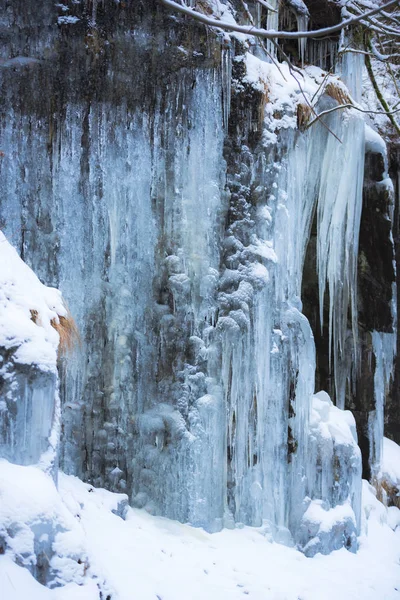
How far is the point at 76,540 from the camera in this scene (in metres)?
3.77

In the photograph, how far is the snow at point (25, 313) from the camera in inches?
152

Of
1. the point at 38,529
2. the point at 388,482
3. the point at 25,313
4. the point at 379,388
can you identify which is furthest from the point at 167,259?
the point at 388,482

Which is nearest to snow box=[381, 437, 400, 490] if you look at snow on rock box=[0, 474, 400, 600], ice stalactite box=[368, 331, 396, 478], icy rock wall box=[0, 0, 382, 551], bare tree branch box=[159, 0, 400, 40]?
ice stalactite box=[368, 331, 396, 478]

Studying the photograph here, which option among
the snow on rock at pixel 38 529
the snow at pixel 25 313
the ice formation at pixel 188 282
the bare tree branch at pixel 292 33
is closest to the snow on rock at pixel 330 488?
the ice formation at pixel 188 282

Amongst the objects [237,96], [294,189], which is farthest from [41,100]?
[294,189]

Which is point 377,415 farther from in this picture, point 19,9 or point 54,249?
point 19,9

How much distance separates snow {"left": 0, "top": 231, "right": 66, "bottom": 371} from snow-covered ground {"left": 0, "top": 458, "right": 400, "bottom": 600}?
61 cm

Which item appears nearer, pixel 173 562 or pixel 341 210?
→ pixel 173 562

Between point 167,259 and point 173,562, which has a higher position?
point 167,259

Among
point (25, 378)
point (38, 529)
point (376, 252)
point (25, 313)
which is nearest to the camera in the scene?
point (38, 529)

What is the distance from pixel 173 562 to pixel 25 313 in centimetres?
242

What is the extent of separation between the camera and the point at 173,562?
5.34m

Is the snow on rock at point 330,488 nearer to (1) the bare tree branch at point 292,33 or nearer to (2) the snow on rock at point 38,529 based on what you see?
(2) the snow on rock at point 38,529

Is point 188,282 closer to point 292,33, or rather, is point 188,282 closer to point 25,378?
point 25,378
